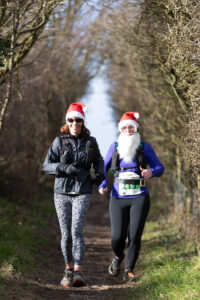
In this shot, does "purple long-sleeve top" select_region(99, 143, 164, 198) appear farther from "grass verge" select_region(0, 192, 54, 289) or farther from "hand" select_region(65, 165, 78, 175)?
"grass verge" select_region(0, 192, 54, 289)

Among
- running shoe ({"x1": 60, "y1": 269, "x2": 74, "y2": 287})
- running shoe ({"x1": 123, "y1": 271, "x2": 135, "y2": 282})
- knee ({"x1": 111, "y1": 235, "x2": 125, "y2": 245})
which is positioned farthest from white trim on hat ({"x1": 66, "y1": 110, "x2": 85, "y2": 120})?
running shoe ({"x1": 123, "y1": 271, "x2": 135, "y2": 282})

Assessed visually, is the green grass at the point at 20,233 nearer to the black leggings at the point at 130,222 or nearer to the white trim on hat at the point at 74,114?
the black leggings at the point at 130,222

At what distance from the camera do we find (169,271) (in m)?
5.54

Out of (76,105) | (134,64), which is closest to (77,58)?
(134,64)

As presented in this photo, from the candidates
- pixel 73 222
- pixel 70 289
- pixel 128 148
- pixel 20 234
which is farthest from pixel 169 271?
pixel 20 234

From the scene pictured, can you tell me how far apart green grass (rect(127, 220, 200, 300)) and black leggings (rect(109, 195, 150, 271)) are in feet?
1.25

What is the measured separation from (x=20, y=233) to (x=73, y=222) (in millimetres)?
2958

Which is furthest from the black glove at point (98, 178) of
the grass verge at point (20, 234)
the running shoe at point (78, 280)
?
the grass verge at point (20, 234)

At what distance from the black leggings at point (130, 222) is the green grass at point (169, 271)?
0.38 m

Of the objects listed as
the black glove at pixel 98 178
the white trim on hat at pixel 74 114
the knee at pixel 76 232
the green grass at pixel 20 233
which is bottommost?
the green grass at pixel 20 233

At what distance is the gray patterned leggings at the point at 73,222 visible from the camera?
5387 millimetres

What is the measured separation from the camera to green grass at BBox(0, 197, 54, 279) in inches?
231

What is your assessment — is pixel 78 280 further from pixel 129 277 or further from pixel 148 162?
pixel 148 162

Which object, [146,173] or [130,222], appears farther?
[130,222]
